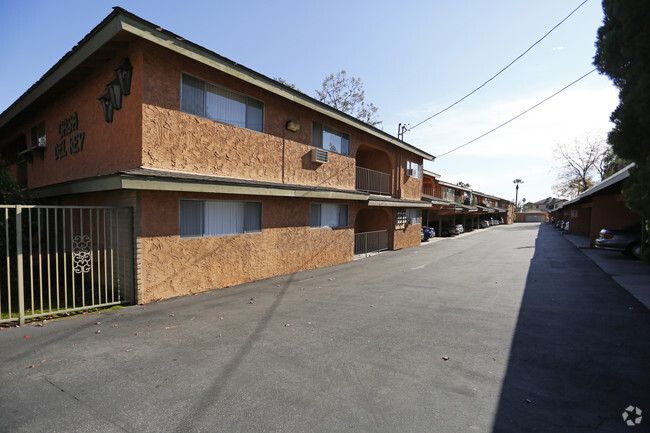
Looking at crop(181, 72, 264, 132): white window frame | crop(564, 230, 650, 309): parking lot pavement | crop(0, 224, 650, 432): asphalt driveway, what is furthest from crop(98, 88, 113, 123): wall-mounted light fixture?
crop(564, 230, 650, 309): parking lot pavement

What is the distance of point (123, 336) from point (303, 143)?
8.36 m

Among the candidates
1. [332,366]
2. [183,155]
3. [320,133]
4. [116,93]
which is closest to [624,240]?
[320,133]

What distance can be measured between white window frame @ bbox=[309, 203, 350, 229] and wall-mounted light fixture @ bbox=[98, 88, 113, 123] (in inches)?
266

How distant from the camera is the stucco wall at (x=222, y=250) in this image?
23.2 feet

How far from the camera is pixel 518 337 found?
5.28 meters

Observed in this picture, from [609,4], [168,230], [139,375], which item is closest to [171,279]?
[168,230]

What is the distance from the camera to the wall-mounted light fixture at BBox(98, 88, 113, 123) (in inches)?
313

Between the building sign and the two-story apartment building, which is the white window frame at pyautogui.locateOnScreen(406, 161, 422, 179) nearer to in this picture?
the two-story apartment building

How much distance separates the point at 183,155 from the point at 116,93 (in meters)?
2.21

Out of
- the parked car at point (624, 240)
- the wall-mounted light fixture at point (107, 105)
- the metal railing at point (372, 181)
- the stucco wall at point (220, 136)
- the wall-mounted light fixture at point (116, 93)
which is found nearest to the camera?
the stucco wall at point (220, 136)

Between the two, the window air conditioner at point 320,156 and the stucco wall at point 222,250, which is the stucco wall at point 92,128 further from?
the window air conditioner at point 320,156

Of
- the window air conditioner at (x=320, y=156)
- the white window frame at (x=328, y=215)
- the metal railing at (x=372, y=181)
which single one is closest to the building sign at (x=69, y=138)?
the window air conditioner at (x=320, y=156)

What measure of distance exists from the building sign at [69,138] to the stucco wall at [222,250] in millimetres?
4712

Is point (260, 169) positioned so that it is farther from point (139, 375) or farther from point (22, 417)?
point (22, 417)
